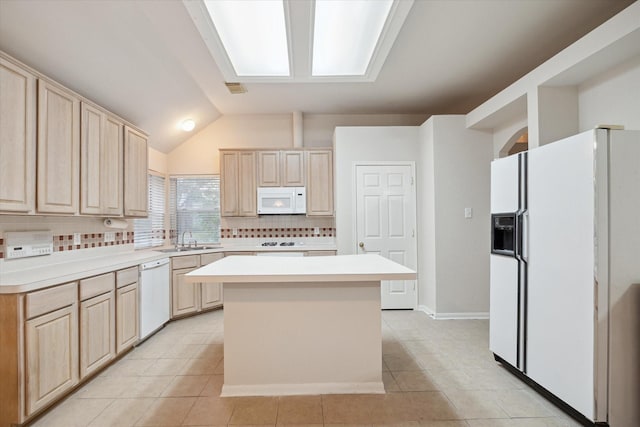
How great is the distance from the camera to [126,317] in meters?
2.76

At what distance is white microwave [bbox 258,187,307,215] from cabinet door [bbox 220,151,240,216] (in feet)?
1.19

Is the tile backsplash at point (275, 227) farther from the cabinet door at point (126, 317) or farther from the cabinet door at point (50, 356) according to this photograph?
the cabinet door at point (50, 356)

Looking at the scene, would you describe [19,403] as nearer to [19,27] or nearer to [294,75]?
[19,27]

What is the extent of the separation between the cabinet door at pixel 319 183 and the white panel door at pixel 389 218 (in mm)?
477

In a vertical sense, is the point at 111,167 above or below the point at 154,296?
above

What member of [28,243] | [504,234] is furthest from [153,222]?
[504,234]

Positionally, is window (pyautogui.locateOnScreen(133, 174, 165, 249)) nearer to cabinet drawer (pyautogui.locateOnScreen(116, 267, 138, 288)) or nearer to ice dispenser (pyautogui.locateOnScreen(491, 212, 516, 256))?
cabinet drawer (pyautogui.locateOnScreen(116, 267, 138, 288))

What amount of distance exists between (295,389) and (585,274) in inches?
76.2

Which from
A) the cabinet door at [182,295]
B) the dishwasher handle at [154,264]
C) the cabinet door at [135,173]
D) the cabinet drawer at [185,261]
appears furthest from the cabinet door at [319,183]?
the cabinet door at [135,173]

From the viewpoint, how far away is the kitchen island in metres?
2.15

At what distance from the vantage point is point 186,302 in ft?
12.6

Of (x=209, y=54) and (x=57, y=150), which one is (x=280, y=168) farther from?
(x=57, y=150)

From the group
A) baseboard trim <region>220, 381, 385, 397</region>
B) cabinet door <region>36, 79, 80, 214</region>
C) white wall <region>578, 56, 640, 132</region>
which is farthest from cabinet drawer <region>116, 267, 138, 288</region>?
white wall <region>578, 56, 640, 132</region>

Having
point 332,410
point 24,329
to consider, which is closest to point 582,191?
Result: point 332,410
